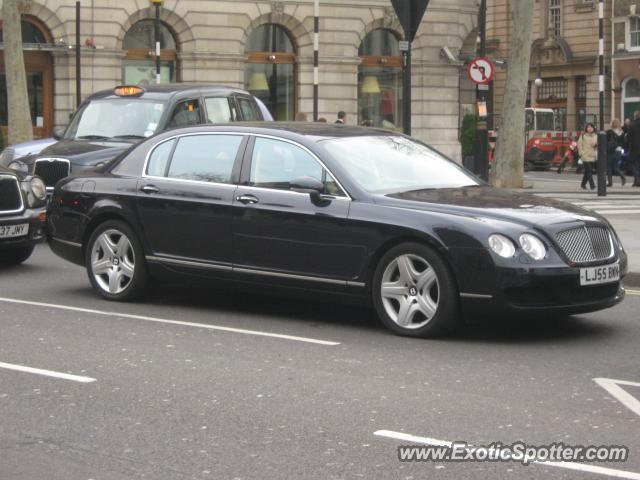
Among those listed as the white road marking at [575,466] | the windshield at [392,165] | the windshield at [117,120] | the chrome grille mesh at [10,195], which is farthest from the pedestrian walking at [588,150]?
the white road marking at [575,466]

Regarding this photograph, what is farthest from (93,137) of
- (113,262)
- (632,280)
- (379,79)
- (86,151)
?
(379,79)

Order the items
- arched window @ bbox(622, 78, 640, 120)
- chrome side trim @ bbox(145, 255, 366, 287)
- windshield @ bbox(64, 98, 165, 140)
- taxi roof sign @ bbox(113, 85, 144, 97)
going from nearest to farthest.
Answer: chrome side trim @ bbox(145, 255, 366, 287) → windshield @ bbox(64, 98, 165, 140) → taxi roof sign @ bbox(113, 85, 144, 97) → arched window @ bbox(622, 78, 640, 120)

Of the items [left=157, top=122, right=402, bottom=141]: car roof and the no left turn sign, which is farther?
the no left turn sign

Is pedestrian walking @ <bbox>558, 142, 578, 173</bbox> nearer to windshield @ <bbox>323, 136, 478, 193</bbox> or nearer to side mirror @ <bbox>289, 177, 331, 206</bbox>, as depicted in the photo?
windshield @ <bbox>323, 136, 478, 193</bbox>

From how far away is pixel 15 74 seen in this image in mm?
33375

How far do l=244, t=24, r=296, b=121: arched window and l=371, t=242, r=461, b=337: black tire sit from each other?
34.2m

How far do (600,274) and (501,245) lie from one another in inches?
31.1

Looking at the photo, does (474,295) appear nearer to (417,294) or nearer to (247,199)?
(417,294)

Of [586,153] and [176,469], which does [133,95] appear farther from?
[586,153]

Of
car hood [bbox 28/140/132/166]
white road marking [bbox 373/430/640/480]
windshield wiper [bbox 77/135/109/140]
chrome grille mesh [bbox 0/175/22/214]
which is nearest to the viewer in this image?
white road marking [bbox 373/430/640/480]

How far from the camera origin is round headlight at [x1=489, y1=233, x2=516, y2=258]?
8906mm

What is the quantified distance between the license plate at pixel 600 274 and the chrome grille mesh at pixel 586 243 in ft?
0.22

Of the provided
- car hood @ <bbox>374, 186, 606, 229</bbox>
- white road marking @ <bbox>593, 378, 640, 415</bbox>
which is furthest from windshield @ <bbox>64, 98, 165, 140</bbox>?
white road marking @ <bbox>593, 378, 640, 415</bbox>

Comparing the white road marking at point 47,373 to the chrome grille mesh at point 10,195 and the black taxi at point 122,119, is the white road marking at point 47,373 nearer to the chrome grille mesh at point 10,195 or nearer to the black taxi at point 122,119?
the chrome grille mesh at point 10,195
